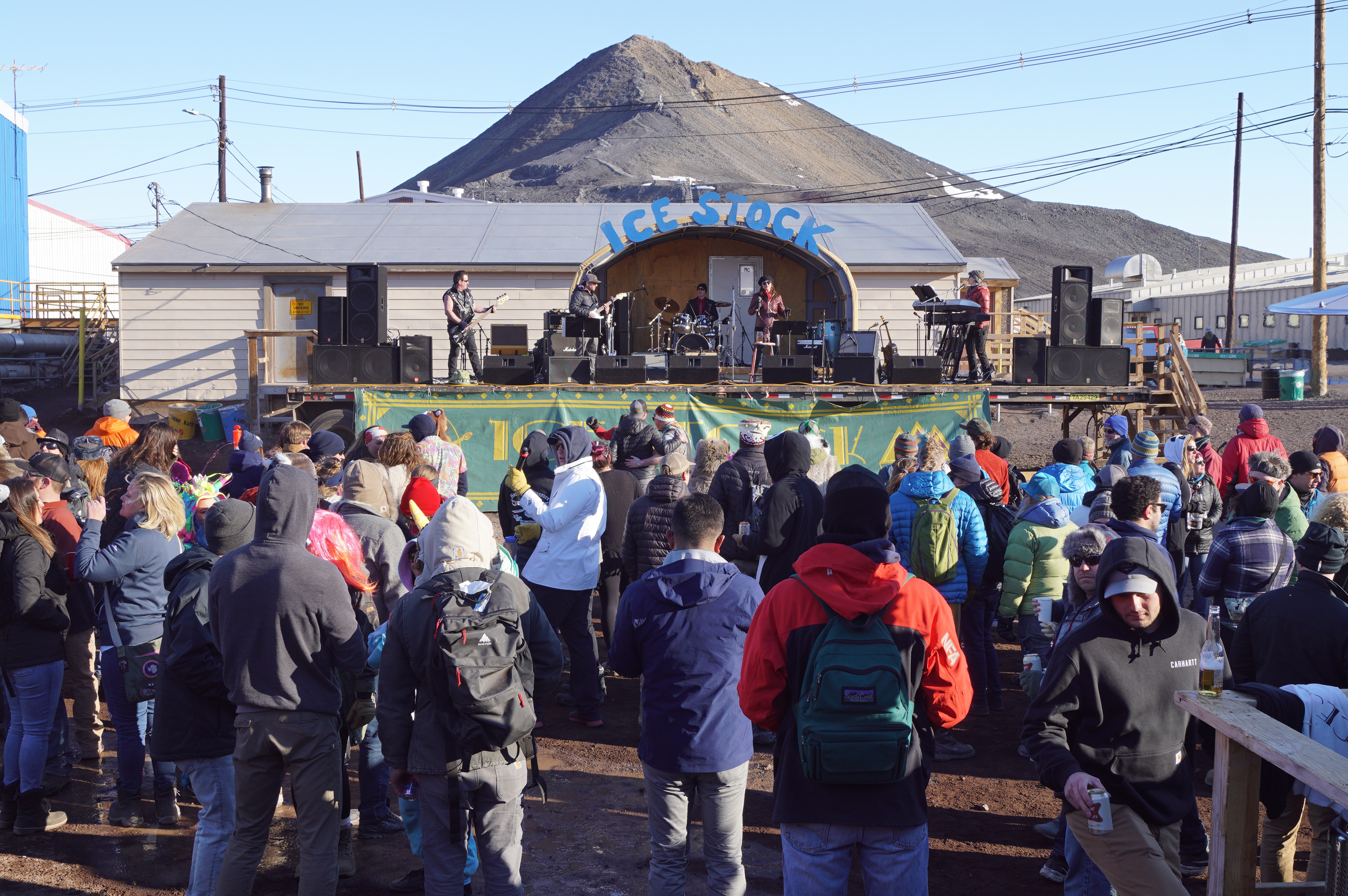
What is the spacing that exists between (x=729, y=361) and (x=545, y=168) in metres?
77.6

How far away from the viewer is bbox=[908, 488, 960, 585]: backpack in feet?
17.9

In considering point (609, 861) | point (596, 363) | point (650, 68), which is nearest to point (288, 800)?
point (609, 861)

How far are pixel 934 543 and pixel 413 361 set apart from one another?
1013 cm

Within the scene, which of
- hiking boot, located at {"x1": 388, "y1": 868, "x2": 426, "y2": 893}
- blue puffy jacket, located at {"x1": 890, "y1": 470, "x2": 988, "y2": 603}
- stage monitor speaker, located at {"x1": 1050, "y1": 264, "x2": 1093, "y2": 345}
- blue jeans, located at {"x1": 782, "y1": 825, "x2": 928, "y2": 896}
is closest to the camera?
blue jeans, located at {"x1": 782, "y1": 825, "x2": 928, "y2": 896}

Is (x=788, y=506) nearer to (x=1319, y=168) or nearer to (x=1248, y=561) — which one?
(x=1248, y=561)

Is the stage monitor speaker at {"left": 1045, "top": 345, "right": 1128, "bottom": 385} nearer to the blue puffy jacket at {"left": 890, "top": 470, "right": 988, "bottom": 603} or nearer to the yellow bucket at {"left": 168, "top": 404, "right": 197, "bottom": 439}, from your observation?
the blue puffy jacket at {"left": 890, "top": 470, "right": 988, "bottom": 603}

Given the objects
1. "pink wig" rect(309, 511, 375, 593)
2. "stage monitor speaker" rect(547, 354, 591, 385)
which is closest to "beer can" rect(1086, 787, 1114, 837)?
"pink wig" rect(309, 511, 375, 593)

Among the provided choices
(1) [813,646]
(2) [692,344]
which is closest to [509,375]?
(2) [692,344]

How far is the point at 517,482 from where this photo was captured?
21.4ft

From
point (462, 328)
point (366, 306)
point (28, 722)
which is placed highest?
point (366, 306)

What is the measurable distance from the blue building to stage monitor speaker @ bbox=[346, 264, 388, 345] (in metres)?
24.9

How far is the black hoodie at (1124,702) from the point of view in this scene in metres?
3.06

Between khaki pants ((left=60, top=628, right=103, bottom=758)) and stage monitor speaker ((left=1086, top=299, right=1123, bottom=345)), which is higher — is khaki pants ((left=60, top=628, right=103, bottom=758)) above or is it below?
below

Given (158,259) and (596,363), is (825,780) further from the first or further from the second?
(158,259)
